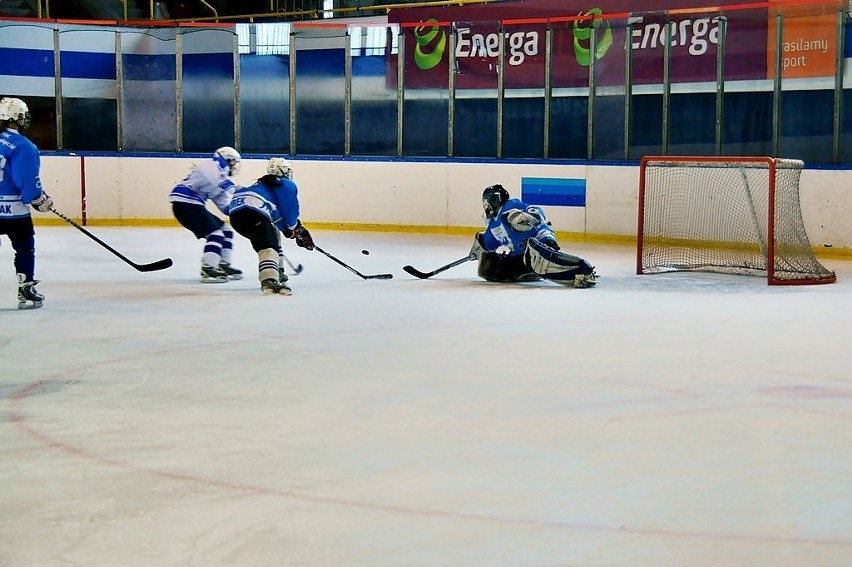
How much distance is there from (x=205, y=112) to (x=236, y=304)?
6728mm

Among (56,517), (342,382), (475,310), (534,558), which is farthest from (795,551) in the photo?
(475,310)

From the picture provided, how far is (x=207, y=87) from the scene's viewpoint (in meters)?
12.7

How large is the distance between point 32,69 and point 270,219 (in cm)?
678

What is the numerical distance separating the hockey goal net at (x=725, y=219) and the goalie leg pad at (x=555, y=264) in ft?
3.43

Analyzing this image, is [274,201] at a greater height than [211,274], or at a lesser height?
greater

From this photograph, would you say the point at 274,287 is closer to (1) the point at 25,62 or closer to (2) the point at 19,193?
(2) the point at 19,193

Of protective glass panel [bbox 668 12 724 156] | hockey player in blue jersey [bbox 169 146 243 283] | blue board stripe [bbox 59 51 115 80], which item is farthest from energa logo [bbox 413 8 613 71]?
hockey player in blue jersey [bbox 169 146 243 283]

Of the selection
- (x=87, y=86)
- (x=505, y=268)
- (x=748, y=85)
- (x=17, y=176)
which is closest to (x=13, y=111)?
(x=17, y=176)

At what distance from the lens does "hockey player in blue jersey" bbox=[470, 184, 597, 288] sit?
7.20 meters

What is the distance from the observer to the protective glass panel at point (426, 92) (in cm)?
1180

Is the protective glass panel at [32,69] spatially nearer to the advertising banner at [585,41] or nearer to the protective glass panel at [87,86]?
the protective glass panel at [87,86]

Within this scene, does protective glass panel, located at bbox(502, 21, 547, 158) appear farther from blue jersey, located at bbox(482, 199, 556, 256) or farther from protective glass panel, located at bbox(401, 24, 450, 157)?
blue jersey, located at bbox(482, 199, 556, 256)

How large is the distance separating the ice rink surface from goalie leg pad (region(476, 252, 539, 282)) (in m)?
0.90

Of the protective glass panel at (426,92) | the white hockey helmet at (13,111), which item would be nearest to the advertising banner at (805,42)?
the protective glass panel at (426,92)
